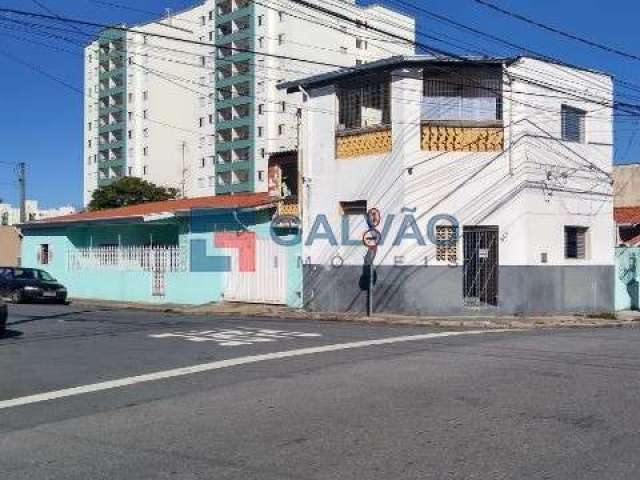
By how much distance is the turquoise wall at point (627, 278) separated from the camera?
2375 cm

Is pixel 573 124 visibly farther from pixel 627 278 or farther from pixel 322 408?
pixel 322 408

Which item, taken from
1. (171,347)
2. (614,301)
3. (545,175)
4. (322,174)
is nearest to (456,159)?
(545,175)

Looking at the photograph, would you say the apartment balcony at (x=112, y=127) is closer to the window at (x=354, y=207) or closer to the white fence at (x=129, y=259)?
the white fence at (x=129, y=259)

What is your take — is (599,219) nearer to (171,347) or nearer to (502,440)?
(171,347)

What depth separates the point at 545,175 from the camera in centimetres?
2136

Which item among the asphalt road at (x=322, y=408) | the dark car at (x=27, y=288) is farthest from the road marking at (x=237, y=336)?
the dark car at (x=27, y=288)

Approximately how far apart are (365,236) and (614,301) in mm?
7860

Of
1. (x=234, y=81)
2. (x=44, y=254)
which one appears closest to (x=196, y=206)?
(x=44, y=254)

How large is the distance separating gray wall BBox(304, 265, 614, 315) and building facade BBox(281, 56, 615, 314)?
0.03m

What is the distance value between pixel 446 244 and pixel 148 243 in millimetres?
12855

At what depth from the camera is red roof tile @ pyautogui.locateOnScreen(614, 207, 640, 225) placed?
107ft

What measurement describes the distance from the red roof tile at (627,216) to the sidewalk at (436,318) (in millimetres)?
10997

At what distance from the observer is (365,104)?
73.2 feet

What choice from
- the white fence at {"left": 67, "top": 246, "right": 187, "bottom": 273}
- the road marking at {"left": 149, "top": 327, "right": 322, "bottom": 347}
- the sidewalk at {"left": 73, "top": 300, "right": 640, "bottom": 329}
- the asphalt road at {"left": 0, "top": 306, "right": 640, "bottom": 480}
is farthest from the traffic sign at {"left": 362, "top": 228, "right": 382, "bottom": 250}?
the white fence at {"left": 67, "top": 246, "right": 187, "bottom": 273}
